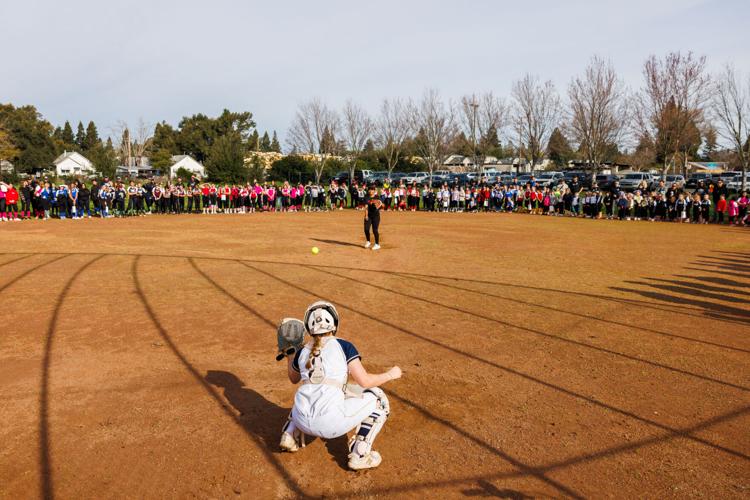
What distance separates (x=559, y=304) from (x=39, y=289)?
31.0 feet

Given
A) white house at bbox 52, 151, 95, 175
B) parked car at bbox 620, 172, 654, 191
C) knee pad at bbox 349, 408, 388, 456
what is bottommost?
knee pad at bbox 349, 408, 388, 456

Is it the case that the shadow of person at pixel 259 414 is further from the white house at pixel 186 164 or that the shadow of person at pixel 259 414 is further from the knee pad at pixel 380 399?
the white house at pixel 186 164

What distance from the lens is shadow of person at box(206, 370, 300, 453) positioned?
473cm

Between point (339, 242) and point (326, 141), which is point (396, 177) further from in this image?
point (339, 242)

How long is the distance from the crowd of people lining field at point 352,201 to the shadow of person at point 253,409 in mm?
24128

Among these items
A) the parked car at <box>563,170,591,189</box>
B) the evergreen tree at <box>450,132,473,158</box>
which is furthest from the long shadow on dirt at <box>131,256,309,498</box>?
the evergreen tree at <box>450,132,473,158</box>

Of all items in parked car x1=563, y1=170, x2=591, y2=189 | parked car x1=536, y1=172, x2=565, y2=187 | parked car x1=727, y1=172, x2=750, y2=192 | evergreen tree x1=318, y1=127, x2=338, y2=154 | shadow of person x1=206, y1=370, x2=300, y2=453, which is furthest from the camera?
evergreen tree x1=318, y1=127, x2=338, y2=154

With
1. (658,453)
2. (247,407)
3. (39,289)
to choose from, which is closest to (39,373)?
(247,407)

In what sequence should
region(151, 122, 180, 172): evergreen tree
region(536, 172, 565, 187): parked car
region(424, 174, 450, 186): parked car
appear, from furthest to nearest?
region(151, 122, 180, 172): evergreen tree → region(424, 174, 450, 186): parked car → region(536, 172, 565, 187): parked car

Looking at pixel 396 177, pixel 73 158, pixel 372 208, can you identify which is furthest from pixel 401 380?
pixel 73 158

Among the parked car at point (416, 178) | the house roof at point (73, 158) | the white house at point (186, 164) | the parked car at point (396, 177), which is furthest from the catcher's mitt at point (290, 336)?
the house roof at point (73, 158)

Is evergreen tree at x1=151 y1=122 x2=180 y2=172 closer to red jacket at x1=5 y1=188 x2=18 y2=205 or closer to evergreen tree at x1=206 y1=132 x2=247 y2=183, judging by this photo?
evergreen tree at x1=206 y1=132 x2=247 y2=183

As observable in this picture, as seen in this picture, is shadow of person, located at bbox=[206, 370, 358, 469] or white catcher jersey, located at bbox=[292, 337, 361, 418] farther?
shadow of person, located at bbox=[206, 370, 358, 469]

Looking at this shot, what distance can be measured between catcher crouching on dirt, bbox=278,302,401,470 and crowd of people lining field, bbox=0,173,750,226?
85.4ft
